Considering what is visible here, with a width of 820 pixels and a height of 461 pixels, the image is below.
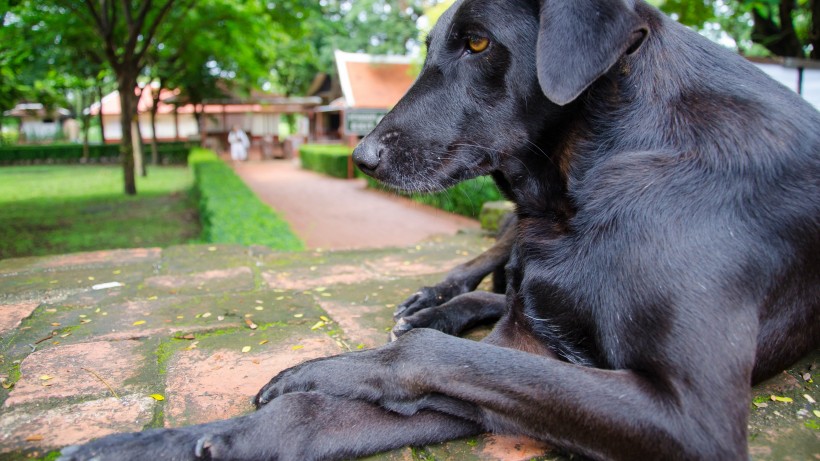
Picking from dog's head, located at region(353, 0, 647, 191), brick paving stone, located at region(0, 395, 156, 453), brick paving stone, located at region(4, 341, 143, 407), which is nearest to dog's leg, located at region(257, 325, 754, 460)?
brick paving stone, located at region(0, 395, 156, 453)

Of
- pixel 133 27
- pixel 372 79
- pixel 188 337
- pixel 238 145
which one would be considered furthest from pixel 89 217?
pixel 238 145

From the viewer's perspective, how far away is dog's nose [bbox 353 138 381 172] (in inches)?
92.3

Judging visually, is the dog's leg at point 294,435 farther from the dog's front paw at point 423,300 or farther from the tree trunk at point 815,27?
the tree trunk at point 815,27

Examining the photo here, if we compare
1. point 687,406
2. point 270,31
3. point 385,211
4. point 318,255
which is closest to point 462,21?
point 687,406

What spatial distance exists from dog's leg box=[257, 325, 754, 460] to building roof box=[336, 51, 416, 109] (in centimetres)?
2719

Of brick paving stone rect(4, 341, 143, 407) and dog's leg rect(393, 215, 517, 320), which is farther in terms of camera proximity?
dog's leg rect(393, 215, 517, 320)

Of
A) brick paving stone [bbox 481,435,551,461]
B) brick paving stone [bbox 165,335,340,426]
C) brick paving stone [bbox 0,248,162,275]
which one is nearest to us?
brick paving stone [bbox 481,435,551,461]

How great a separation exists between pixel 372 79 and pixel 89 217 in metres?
19.5

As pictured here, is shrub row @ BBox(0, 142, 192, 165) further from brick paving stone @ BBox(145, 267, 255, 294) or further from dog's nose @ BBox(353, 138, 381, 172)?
dog's nose @ BBox(353, 138, 381, 172)

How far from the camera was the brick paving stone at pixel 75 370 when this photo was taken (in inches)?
88.0

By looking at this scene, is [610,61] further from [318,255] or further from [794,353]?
[318,255]

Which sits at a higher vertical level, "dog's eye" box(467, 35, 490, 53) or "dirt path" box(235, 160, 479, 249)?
"dog's eye" box(467, 35, 490, 53)

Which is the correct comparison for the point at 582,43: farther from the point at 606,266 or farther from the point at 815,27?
the point at 815,27

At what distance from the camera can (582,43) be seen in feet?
6.23
